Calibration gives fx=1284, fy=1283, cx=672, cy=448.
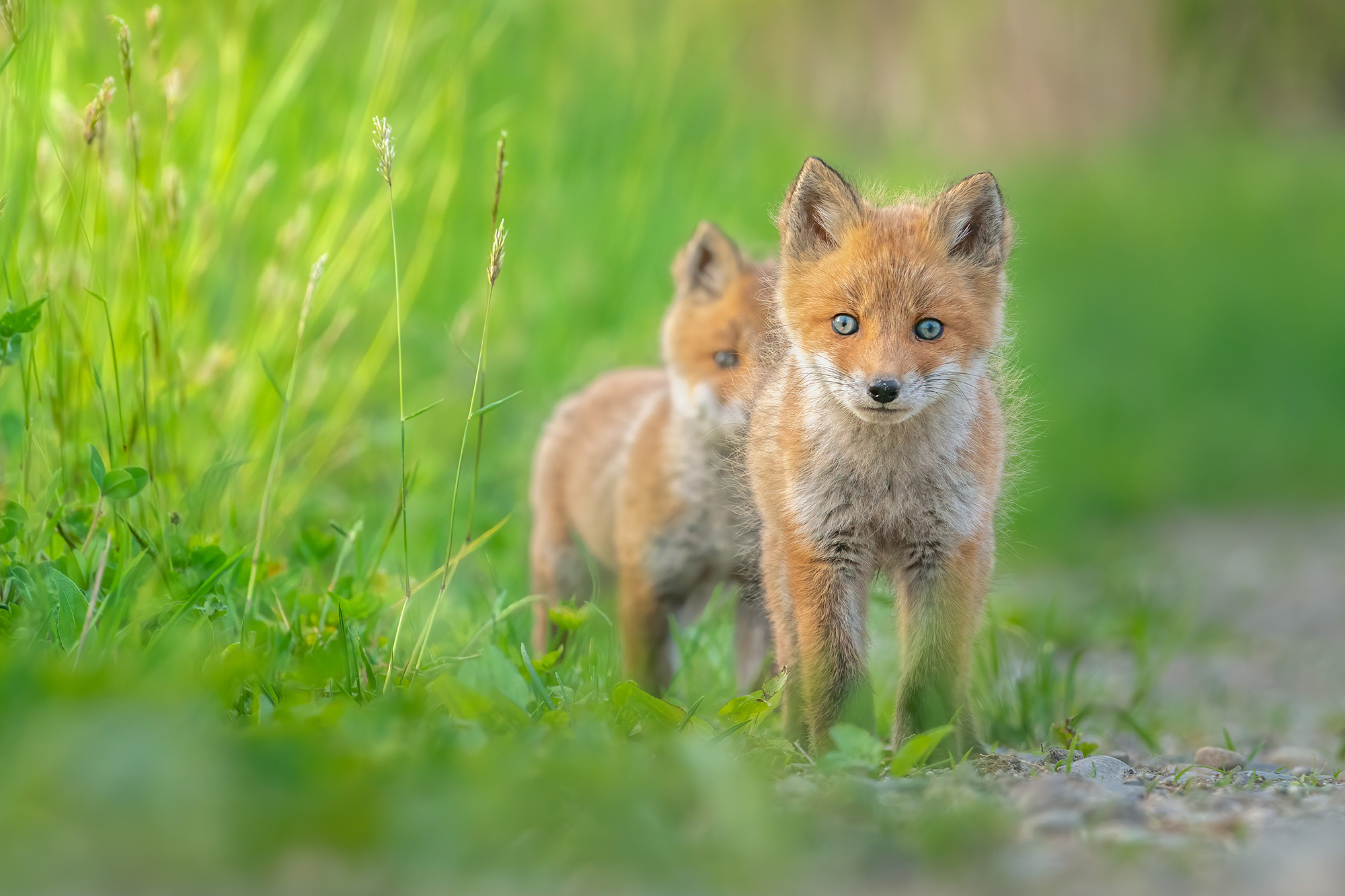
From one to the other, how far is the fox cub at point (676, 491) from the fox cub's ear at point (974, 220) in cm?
99

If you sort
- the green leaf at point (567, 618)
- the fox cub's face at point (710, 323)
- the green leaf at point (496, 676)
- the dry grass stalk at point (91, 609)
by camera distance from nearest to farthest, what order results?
the dry grass stalk at point (91, 609) → the green leaf at point (496, 676) → the green leaf at point (567, 618) → the fox cub's face at point (710, 323)

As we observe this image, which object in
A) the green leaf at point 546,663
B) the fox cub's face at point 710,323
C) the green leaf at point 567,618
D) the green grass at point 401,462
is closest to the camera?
the green grass at point 401,462

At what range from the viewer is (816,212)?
3502 mm

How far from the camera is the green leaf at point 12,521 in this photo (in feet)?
9.84

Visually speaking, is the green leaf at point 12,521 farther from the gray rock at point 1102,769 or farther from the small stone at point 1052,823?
the gray rock at point 1102,769

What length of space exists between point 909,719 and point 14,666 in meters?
2.10

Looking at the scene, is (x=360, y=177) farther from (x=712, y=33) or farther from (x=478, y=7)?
(x=712, y=33)

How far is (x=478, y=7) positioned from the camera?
5.68 metres

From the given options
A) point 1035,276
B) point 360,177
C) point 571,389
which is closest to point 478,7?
point 360,177

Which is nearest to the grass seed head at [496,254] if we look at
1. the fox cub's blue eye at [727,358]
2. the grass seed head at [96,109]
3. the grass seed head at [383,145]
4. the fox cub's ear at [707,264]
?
the grass seed head at [383,145]

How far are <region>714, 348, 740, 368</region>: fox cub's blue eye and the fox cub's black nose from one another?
6.14ft

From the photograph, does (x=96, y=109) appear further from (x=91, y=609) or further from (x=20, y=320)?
(x=91, y=609)

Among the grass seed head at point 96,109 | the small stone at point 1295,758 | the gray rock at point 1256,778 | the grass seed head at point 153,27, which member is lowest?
the small stone at point 1295,758

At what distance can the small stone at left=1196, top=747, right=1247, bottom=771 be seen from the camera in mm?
3408
